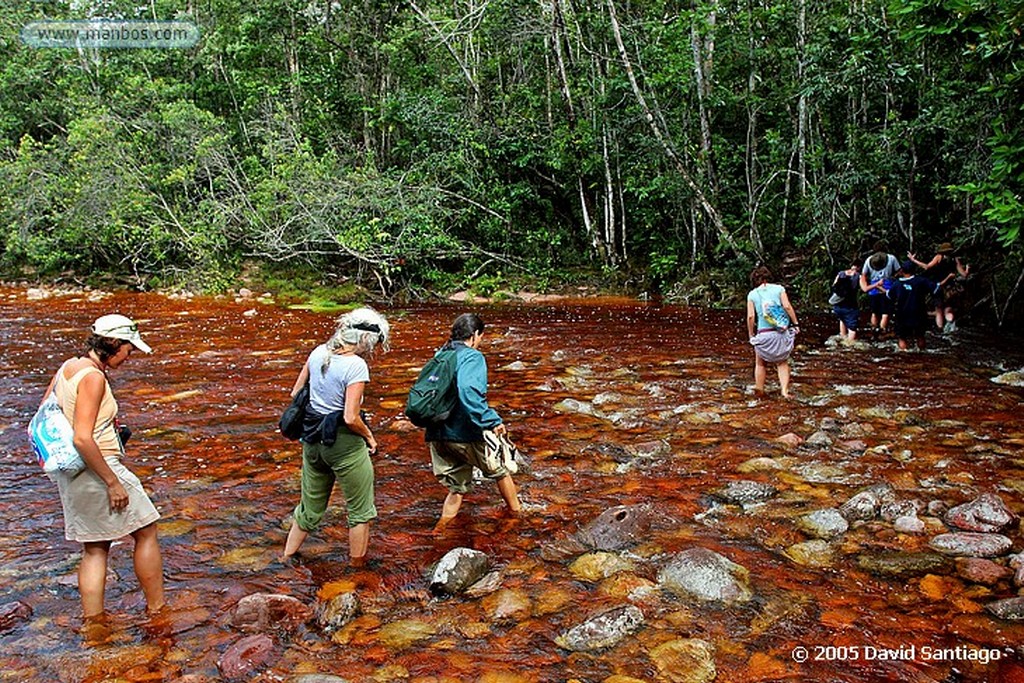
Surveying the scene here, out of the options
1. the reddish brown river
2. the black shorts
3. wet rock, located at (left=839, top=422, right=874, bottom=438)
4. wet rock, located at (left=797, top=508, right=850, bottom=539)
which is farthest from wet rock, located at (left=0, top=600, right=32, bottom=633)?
the black shorts

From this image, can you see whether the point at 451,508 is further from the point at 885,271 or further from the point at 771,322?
the point at 885,271

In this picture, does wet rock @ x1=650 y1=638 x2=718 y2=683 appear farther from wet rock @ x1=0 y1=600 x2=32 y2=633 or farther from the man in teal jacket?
wet rock @ x1=0 y1=600 x2=32 y2=633

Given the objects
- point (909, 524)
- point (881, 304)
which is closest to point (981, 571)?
point (909, 524)

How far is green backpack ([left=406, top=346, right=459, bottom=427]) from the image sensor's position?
5066 millimetres

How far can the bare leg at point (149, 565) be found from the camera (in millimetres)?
4164

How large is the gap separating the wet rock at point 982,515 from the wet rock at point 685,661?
2.34 m

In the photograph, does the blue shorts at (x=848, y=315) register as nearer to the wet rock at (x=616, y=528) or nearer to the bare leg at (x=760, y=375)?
the bare leg at (x=760, y=375)

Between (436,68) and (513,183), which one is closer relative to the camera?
(513,183)

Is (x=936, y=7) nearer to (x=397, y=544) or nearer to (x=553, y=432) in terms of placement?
(x=553, y=432)

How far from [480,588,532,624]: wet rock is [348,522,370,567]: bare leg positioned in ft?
3.12

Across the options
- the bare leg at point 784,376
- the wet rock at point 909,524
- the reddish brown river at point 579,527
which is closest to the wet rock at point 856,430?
the reddish brown river at point 579,527

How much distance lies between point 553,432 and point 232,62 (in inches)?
947

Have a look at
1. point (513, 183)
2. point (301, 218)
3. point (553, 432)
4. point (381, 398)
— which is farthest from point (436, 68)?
point (553, 432)

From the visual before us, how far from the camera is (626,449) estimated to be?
7.01 metres
